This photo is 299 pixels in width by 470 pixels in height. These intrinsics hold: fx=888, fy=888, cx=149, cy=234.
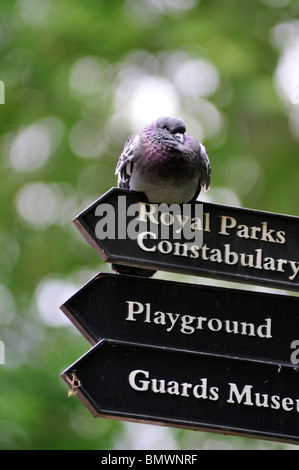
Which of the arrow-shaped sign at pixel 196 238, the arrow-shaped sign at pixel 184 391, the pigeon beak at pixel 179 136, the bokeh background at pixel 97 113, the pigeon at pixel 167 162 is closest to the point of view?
the arrow-shaped sign at pixel 184 391

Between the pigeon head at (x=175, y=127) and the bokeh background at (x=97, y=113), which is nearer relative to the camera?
the pigeon head at (x=175, y=127)

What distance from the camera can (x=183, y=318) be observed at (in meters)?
2.51

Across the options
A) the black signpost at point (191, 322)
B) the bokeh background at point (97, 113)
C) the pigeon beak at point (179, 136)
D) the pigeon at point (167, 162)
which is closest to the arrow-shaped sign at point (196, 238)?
the black signpost at point (191, 322)

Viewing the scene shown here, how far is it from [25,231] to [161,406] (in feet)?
11.8

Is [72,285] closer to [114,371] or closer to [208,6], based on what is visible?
[208,6]

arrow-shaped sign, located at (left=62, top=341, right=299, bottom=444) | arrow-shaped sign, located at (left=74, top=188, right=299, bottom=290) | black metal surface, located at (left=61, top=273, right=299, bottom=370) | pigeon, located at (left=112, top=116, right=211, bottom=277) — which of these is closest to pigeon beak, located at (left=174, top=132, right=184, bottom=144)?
pigeon, located at (left=112, top=116, right=211, bottom=277)

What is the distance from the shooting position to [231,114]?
20.2 feet

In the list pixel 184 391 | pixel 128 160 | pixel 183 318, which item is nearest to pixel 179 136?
pixel 128 160

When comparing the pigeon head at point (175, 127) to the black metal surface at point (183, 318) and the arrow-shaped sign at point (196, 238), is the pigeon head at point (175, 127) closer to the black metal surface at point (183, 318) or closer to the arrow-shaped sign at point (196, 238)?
the arrow-shaped sign at point (196, 238)

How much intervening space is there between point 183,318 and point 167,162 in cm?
64

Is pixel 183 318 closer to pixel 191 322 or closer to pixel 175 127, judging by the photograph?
pixel 191 322

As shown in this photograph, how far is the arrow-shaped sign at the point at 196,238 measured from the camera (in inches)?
99.6

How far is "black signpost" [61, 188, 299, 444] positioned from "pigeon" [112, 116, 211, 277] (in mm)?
193

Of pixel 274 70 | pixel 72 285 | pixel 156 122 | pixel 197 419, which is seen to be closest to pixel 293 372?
pixel 197 419
